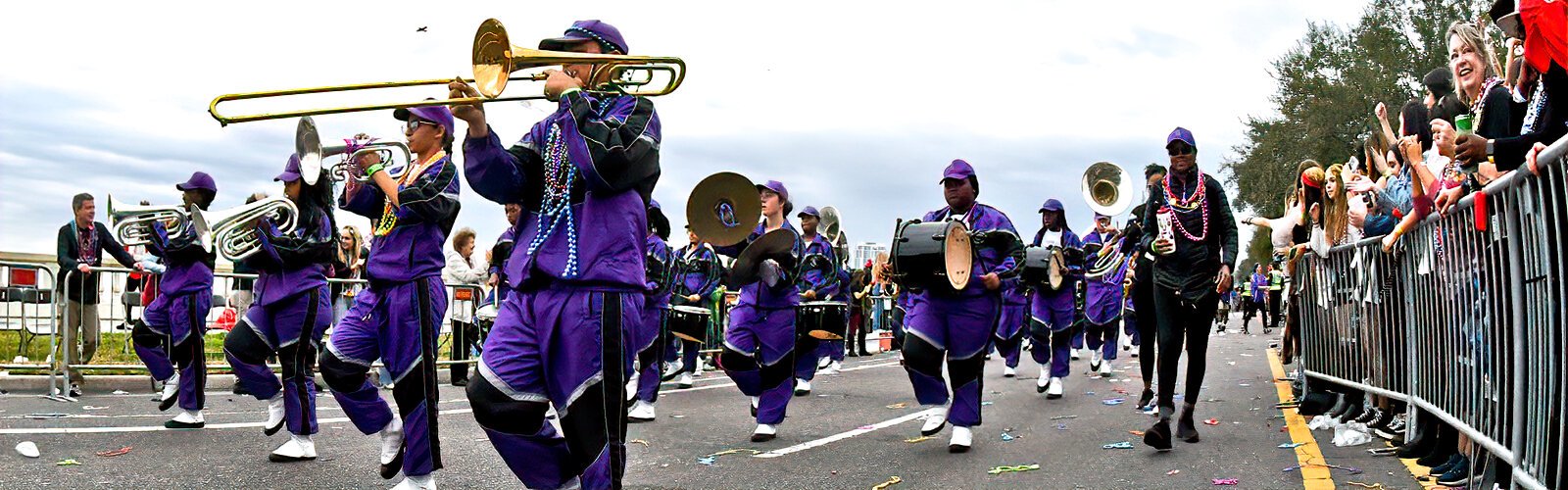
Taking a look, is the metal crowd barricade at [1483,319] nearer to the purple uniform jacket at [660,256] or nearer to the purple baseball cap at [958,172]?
the purple baseball cap at [958,172]

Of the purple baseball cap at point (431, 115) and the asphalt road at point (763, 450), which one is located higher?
the purple baseball cap at point (431, 115)

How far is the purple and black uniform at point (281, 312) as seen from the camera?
7613mm

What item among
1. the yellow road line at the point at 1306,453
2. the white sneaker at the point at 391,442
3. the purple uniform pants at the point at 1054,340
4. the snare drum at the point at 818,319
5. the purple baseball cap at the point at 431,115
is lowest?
the yellow road line at the point at 1306,453

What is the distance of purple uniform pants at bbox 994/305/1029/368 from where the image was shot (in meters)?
12.9

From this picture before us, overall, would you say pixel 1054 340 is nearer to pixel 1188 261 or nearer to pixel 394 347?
pixel 1188 261

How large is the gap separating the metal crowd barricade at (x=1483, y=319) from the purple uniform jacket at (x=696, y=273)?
6.10m

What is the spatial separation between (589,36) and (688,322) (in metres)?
6.24

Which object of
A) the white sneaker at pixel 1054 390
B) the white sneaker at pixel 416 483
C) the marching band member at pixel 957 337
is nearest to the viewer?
the white sneaker at pixel 416 483

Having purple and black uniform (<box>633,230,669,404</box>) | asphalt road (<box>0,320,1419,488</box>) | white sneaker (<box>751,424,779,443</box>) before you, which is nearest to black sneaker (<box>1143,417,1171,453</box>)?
asphalt road (<box>0,320,1419,488</box>)

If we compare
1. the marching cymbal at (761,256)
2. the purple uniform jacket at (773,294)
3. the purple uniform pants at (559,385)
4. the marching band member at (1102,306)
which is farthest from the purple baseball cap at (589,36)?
the marching band member at (1102,306)

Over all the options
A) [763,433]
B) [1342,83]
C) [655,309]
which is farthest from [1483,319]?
[1342,83]

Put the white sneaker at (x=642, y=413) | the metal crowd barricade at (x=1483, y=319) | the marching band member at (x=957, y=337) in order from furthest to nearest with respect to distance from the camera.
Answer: the white sneaker at (x=642, y=413)
the marching band member at (x=957, y=337)
the metal crowd barricade at (x=1483, y=319)

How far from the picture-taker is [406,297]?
6352 millimetres

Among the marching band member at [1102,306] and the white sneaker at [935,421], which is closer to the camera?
the white sneaker at [935,421]
